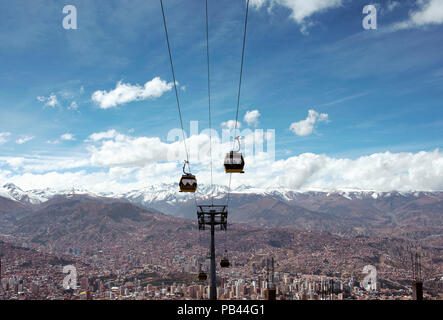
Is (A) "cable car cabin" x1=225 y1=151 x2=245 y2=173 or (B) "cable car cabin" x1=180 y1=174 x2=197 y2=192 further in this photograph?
(B) "cable car cabin" x1=180 y1=174 x2=197 y2=192

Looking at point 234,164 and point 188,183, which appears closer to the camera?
point 234,164

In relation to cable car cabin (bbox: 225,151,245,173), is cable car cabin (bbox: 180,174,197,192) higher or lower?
lower

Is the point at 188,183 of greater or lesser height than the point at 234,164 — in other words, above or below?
below

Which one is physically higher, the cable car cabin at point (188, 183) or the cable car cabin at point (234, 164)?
the cable car cabin at point (234, 164)

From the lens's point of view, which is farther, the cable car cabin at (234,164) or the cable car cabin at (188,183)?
the cable car cabin at (188,183)
